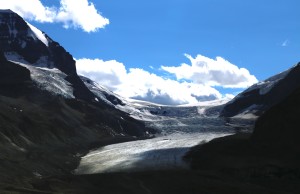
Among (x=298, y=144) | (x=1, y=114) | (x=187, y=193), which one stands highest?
(x=1, y=114)

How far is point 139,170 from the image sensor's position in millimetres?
142375

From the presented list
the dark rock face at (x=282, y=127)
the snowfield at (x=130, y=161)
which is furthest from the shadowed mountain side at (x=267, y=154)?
the snowfield at (x=130, y=161)

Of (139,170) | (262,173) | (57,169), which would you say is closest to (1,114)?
(57,169)

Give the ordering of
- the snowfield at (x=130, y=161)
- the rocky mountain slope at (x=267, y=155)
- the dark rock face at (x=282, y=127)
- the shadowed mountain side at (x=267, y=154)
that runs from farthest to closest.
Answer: the snowfield at (x=130, y=161)
the dark rock face at (x=282, y=127)
the shadowed mountain side at (x=267, y=154)
the rocky mountain slope at (x=267, y=155)

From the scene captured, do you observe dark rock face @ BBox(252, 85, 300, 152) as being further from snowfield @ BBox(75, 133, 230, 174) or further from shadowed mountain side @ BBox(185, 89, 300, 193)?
snowfield @ BBox(75, 133, 230, 174)

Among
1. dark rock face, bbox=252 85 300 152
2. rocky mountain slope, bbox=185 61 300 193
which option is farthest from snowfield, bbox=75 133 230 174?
dark rock face, bbox=252 85 300 152

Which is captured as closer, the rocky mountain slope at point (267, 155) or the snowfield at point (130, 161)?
the rocky mountain slope at point (267, 155)

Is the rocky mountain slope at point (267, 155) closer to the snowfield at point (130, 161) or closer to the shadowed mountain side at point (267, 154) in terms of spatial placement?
the shadowed mountain side at point (267, 154)

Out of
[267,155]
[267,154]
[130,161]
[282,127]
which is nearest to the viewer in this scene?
[267,155]

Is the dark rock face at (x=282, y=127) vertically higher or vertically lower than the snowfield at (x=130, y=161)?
higher

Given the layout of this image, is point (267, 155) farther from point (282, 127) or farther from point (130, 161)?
point (130, 161)

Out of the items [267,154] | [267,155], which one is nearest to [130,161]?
[267,154]

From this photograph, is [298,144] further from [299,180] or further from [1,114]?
[1,114]

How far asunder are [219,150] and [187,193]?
170 feet
